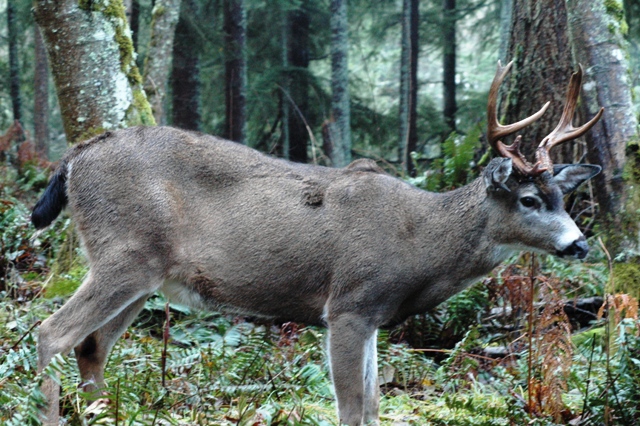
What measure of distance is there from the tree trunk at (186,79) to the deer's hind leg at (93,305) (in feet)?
37.1

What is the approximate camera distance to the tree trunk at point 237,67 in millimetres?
17562

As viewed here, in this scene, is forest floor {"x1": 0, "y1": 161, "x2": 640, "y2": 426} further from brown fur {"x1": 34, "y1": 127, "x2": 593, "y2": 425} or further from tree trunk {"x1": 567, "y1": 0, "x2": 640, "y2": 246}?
tree trunk {"x1": 567, "y1": 0, "x2": 640, "y2": 246}

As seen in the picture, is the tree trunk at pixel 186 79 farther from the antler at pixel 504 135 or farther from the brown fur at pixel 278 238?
the antler at pixel 504 135

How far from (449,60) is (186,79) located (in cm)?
800

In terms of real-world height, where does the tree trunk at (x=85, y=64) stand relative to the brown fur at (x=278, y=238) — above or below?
above

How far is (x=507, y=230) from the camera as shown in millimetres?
6297

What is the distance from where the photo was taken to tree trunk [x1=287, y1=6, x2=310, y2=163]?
1997 cm

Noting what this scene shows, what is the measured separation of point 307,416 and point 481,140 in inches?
277

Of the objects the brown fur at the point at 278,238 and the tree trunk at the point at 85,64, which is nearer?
the brown fur at the point at 278,238

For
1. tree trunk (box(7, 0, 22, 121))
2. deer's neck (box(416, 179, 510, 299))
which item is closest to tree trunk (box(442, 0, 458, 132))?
tree trunk (box(7, 0, 22, 121))

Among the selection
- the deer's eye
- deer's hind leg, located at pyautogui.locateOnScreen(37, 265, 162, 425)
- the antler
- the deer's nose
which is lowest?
deer's hind leg, located at pyautogui.locateOnScreen(37, 265, 162, 425)

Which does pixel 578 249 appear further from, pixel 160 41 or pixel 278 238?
pixel 160 41

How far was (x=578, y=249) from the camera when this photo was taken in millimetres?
6098

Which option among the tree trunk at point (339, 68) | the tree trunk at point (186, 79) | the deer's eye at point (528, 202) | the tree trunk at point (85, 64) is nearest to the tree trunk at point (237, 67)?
the tree trunk at point (186, 79)
